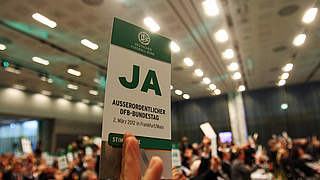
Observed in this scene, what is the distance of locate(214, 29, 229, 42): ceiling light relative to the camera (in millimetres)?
5755

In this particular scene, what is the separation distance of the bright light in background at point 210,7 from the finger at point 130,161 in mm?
4365

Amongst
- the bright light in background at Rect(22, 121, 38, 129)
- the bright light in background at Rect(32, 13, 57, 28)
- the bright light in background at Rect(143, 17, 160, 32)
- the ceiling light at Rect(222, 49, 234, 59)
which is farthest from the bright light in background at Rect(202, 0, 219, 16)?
the bright light in background at Rect(22, 121, 38, 129)

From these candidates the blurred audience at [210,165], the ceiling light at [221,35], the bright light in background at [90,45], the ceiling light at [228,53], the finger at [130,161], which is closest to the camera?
the finger at [130,161]

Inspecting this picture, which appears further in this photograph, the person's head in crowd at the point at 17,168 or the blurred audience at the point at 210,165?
the person's head in crowd at the point at 17,168

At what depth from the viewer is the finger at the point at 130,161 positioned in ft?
2.21

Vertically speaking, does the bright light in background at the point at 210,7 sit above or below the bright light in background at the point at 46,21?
above

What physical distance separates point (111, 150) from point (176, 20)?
15.3 ft

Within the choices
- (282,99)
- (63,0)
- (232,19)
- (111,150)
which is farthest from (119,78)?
(232,19)

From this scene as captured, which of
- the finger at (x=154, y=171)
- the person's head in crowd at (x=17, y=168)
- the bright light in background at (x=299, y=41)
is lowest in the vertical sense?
the person's head in crowd at (x=17, y=168)

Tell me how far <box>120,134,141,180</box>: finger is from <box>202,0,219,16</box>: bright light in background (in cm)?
436

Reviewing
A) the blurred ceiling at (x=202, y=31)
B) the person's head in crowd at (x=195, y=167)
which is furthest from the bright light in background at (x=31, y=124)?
the person's head in crowd at (x=195, y=167)

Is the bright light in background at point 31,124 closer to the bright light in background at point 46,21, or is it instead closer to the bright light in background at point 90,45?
the bright light in background at point 46,21

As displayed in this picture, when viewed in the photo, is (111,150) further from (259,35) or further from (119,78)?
(259,35)

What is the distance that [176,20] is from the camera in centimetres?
504
